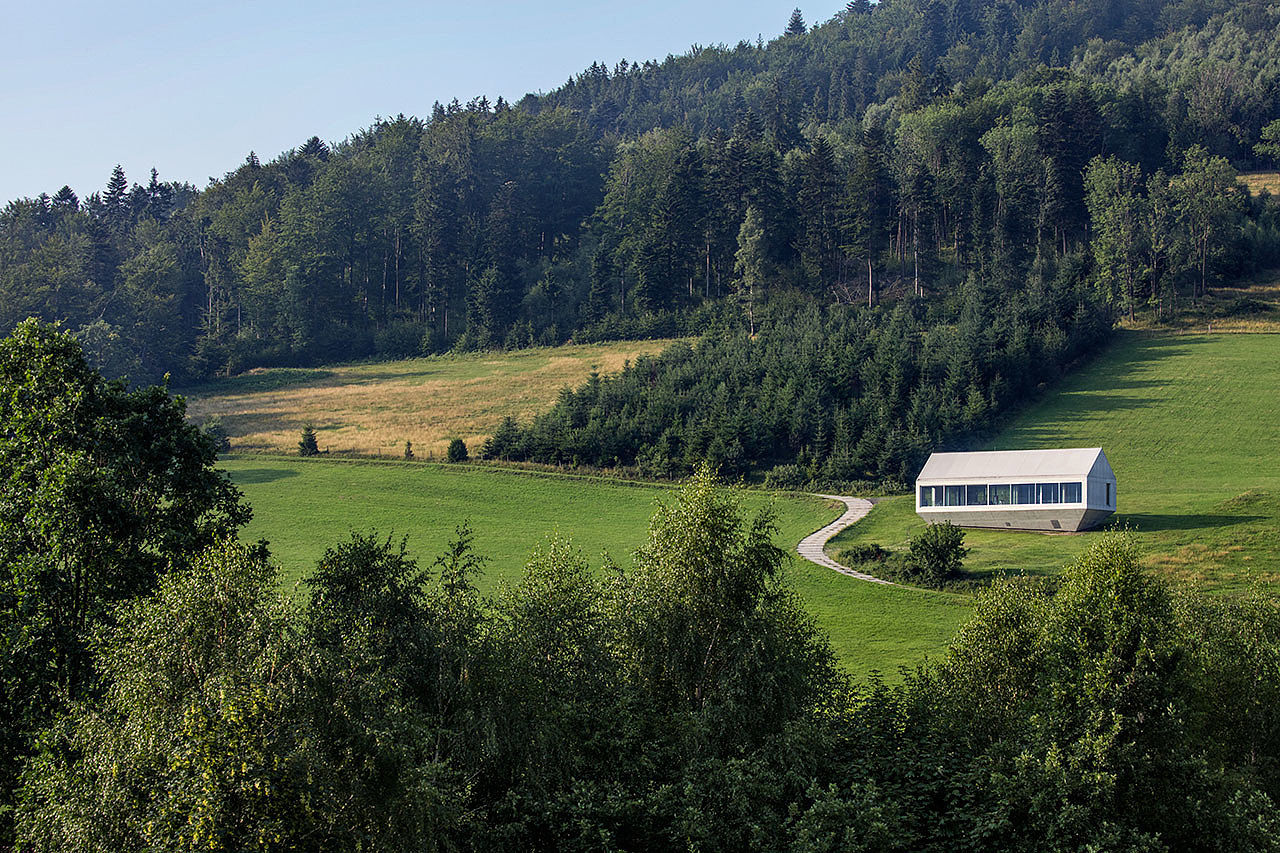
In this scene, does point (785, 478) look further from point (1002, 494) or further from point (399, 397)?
point (399, 397)

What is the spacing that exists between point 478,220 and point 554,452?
236 ft

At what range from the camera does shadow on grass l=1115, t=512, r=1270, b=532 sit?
179 feet

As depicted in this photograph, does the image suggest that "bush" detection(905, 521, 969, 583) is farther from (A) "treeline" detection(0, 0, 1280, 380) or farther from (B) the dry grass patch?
(B) the dry grass patch

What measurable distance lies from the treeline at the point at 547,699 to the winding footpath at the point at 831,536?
21926 mm

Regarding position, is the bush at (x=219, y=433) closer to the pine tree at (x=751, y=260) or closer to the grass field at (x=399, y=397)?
the grass field at (x=399, y=397)

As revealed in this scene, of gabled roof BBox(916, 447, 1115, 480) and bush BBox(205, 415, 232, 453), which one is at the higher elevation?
bush BBox(205, 415, 232, 453)

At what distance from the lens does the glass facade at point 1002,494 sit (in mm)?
59844

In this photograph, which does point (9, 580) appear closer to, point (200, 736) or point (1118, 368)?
point (200, 736)

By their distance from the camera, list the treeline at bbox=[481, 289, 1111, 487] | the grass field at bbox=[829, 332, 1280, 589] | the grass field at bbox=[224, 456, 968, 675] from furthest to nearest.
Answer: the treeline at bbox=[481, 289, 1111, 487] → the grass field at bbox=[829, 332, 1280, 589] → the grass field at bbox=[224, 456, 968, 675]

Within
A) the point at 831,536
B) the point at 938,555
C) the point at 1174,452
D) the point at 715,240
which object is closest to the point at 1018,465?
the point at 831,536

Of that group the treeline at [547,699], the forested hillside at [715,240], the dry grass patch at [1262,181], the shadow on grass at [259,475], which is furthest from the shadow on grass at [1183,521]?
the dry grass patch at [1262,181]

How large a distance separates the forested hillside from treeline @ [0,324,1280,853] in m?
47.4

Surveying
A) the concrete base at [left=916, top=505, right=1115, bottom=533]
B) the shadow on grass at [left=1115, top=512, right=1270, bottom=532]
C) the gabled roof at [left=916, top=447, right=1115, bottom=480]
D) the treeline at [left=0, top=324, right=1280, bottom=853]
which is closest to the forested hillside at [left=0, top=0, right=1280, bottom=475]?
the gabled roof at [left=916, top=447, right=1115, bottom=480]

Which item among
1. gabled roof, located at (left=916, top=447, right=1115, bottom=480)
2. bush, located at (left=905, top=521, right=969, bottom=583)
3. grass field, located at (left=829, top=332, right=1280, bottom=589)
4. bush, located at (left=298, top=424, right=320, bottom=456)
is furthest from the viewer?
bush, located at (left=298, top=424, right=320, bottom=456)
